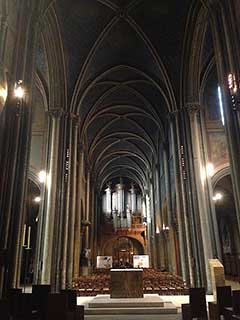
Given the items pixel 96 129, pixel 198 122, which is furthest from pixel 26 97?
pixel 96 129

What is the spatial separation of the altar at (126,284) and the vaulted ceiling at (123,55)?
8721 mm

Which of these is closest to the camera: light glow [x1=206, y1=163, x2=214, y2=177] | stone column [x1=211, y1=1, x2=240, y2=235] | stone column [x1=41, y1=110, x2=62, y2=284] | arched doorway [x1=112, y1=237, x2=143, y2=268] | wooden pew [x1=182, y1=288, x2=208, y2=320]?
wooden pew [x1=182, y1=288, x2=208, y2=320]

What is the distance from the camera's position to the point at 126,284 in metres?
10.0

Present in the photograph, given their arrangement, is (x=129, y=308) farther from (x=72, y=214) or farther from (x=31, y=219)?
(x=31, y=219)

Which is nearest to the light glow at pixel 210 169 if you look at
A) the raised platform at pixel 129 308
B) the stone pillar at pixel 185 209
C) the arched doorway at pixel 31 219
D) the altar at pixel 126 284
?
the stone pillar at pixel 185 209

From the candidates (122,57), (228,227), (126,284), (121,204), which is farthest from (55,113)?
(121,204)

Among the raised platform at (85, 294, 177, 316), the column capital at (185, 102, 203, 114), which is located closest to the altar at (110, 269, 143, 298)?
the raised platform at (85, 294, 177, 316)

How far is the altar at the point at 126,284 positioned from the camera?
9883mm

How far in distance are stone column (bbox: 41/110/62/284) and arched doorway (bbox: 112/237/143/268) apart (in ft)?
74.8

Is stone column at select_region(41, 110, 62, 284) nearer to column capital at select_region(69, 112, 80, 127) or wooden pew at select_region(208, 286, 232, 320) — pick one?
column capital at select_region(69, 112, 80, 127)

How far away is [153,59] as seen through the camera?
626 inches

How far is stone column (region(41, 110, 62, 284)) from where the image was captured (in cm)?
1218

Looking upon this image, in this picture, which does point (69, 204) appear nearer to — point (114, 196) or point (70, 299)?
point (70, 299)

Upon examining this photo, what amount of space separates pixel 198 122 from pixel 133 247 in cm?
2397
